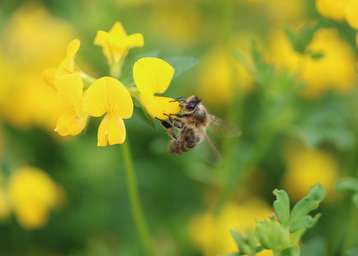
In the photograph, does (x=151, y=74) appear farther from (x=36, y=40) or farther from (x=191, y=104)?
(x=36, y=40)

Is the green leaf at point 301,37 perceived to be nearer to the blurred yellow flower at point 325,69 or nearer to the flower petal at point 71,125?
the flower petal at point 71,125

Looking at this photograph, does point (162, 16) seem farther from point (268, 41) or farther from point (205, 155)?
point (205, 155)

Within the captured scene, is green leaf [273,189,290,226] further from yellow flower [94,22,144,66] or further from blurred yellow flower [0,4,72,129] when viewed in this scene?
blurred yellow flower [0,4,72,129]

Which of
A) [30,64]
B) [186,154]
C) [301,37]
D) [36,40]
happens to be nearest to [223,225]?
[186,154]

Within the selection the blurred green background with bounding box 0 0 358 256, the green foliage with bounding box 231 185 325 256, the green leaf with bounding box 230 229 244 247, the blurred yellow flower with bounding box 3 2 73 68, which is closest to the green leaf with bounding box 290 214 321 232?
the green foliage with bounding box 231 185 325 256

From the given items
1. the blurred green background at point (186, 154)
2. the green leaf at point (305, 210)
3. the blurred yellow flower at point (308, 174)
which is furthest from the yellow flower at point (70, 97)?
the blurred yellow flower at point (308, 174)

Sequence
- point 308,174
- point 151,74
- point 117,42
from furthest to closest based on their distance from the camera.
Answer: point 308,174
point 117,42
point 151,74

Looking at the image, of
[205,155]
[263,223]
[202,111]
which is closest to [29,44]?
[205,155]
